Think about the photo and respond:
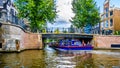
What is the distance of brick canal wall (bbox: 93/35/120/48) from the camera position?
5091 centimetres

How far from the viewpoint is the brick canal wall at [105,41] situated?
167ft

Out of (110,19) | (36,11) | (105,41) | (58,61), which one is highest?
(36,11)

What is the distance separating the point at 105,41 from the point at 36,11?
17.0 metres

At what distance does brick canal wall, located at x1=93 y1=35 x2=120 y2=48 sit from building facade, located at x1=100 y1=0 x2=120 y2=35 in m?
11.9

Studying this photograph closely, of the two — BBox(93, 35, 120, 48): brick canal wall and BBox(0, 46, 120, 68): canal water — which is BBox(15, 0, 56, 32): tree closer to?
BBox(93, 35, 120, 48): brick canal wall

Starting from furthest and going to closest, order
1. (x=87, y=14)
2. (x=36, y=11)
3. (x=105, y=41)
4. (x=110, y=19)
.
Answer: (x=110, y=19), (x=87, y=14), (x=105, y=41), (x=36, y=11)

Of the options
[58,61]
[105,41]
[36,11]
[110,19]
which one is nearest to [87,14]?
[105,41]

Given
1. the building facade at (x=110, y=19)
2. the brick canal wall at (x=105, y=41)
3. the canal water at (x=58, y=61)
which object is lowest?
the canal water at (x=58, y=61)

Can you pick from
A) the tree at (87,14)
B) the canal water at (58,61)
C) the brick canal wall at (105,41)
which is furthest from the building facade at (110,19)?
the canal water at (58,61)

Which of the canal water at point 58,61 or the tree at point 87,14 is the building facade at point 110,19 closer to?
the tree at point 87,14

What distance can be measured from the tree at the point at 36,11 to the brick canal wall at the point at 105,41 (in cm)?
1191

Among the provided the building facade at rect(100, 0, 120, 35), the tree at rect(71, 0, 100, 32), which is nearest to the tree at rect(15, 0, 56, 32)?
the tree at rect(71, 0, 100, 32)

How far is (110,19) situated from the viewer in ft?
215

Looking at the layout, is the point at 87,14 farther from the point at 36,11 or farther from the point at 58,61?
the point at 58,61
